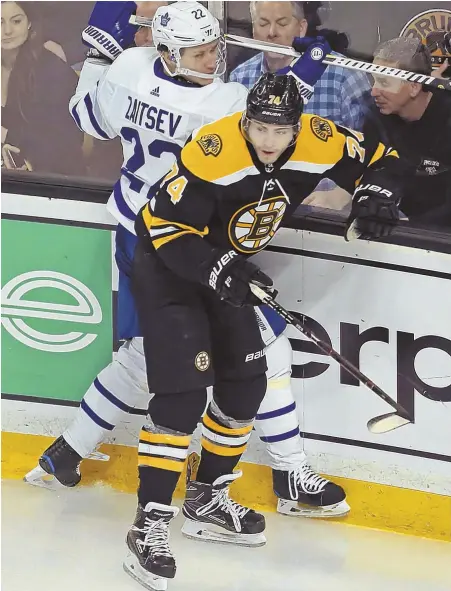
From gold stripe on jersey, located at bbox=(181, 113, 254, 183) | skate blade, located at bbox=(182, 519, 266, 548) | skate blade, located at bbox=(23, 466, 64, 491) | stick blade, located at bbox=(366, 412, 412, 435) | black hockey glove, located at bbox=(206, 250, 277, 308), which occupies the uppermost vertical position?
gold stripe on jersey, located at bbox=(181, 113, 254, 183)

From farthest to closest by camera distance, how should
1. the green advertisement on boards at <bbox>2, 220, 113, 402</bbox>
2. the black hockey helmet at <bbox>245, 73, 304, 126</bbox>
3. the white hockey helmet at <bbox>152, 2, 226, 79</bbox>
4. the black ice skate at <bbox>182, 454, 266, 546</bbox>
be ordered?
the green advertisement on boards at <bbox>2, 220, 113, 402</bbox> → the black ice skate at <bbox>182, 454, 266, 546</bbox> → the white hockey helmet at <bbox>152, 2, 226, 79</bbox> → the black hockey helmet at <bbox>245, 73, 304, 126</bbox>

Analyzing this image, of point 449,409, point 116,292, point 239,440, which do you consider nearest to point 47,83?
point 116,292

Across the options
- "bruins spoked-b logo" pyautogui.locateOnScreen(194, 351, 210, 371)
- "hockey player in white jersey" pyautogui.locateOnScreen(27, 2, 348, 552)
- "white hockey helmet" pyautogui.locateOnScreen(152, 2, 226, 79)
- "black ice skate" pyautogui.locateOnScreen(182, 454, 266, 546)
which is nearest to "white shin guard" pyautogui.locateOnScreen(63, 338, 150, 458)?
"hockey player in white jersey" pyautogui.locateOnScreen(27, 2, 348, 552)

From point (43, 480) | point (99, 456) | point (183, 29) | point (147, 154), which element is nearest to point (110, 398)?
point (99, 456)

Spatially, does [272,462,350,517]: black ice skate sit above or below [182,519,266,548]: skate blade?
above

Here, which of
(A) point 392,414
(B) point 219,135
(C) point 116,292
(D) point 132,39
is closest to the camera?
(B) point 219,135

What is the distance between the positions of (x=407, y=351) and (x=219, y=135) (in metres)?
0.76

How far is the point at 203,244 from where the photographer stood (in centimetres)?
275

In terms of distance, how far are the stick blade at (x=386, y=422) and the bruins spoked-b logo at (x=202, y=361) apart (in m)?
0.43

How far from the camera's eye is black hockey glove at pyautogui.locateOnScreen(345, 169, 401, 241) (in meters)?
2.79

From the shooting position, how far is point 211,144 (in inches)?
108

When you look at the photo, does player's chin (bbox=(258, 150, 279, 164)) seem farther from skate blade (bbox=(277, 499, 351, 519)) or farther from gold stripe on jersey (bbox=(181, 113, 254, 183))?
skate blade (bbox=(277, 499, 351, 519))

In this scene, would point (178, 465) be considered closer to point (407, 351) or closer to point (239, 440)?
point (239, 440)

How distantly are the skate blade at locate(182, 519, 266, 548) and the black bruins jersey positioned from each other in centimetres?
75
